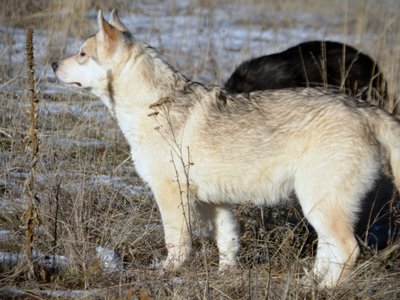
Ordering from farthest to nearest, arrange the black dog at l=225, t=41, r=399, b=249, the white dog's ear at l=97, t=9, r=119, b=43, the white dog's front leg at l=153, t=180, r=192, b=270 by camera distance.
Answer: the black dog at l=225, t=41, r=399, b=249
the white dog's ear at l=97, t=9, r=119, b=43
the white dog's front leg at l=153, t=180, r=192, b=270

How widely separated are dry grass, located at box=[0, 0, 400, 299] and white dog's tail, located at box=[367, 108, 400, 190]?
547mm

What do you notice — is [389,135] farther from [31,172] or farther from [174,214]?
[31,172]

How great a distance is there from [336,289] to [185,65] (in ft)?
18.8

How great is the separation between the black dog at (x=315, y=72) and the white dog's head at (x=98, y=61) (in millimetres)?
2020

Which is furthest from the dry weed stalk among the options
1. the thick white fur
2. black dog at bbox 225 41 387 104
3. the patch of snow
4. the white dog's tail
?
black dog at bbox 225 41 387 104

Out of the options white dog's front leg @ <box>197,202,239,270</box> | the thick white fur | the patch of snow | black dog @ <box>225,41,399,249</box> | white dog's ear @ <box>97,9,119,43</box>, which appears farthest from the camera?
black dog @ <box>225,41,399,249</box>

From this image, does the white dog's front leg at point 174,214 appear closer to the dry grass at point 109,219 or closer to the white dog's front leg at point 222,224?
the dry grass at point 109,219

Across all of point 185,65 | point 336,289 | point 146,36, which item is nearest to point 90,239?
point 336,289

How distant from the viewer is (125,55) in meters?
4.89

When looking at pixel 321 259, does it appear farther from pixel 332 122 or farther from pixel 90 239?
pixel 90 239

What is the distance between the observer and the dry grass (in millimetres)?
3916

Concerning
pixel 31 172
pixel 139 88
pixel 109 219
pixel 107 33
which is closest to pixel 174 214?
pixel 109 219

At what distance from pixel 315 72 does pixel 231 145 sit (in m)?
2.62

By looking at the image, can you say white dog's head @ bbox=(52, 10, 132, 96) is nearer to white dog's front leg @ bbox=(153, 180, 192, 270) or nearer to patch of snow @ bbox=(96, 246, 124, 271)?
white dog's front leg @ bbox=(153, 180, 192, 270)
